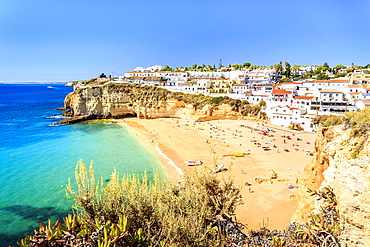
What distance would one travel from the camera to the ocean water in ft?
52.8

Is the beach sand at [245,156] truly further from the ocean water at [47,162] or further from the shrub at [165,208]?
the ocean water at [47,162]

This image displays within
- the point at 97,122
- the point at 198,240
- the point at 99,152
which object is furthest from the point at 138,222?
the point at 97,122

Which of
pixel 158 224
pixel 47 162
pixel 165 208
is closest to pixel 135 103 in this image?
pixel 47 162

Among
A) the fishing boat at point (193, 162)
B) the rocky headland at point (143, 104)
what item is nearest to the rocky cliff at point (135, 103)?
the rocky headland at point (143, 104)

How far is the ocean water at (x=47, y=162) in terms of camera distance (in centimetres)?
1610

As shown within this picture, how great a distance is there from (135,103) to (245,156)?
38233 mm

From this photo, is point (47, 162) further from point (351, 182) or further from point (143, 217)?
point (351, 182)

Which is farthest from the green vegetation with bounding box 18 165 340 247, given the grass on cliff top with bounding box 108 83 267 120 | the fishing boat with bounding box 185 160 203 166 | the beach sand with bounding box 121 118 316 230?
the grass on cliff top with bounding box 108 83 267 120

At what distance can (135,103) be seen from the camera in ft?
191

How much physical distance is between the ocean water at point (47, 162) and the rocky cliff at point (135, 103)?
9.06m

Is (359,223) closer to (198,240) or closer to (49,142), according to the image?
(198,240)

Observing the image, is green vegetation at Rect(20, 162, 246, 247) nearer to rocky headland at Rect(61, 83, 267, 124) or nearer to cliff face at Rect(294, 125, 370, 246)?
cliff face at Rect(294, 125, 370, 246)

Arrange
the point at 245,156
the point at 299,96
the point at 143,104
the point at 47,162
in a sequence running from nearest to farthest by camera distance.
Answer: the point at 47,162 < the point at 245,156 < the point at 299,96 < the point at 143,104

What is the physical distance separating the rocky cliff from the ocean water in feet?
29.7
